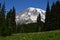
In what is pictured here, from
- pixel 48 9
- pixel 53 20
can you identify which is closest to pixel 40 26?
pixel 48 9

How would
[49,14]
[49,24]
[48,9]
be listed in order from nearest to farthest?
[49,24] < [49,14] < [48,9]

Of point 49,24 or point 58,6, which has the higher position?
point 58,6

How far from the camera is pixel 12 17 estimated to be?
128000 millimetres

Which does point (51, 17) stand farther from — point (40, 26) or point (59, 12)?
point (40, 26)

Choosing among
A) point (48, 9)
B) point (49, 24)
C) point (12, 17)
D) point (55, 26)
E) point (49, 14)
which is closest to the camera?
point (55, 26)

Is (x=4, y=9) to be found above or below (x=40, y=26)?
above

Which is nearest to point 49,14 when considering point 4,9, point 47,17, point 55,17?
point 47,17

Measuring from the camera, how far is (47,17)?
343 feet

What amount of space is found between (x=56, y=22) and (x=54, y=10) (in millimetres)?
10753

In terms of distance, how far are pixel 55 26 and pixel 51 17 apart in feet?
36.3

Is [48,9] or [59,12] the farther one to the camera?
[48,9]

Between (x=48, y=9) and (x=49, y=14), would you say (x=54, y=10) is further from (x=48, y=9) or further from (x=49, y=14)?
(x=48, y=9)

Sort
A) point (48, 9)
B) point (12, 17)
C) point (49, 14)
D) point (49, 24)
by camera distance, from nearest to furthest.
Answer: point (49, 24) < point (49, 14) < point (48, 9) < point (12, 17)

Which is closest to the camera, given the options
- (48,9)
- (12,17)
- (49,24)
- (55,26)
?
(55,26)
